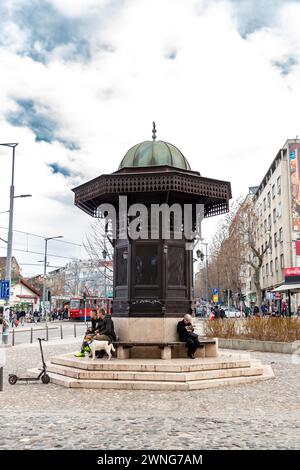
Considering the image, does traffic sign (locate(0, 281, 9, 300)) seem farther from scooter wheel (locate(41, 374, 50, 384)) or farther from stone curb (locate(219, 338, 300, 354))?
scooter wheel (locate(41, 374, 50, 384))

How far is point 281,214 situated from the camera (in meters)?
54.9

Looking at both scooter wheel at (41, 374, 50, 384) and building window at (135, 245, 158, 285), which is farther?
building window at (135, 245, 158, 285)

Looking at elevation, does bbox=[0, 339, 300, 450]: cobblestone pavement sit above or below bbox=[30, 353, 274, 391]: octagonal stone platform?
below

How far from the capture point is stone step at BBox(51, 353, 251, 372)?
1084cm

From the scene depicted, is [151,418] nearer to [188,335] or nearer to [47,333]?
[188,335]

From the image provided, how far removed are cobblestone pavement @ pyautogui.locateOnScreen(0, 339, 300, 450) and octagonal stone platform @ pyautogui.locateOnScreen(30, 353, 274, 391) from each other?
0.29m

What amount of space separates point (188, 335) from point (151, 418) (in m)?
4.84

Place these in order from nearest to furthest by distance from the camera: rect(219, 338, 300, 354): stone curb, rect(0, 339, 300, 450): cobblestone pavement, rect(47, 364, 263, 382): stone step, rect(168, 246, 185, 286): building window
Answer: rect(0, 339, 300, 450): cobblestone pavement → rect(47, 364, 263, 382): stone step → rect(168, 246, 185, 286): building window → rect(219, 338, 300, 354): stone curb

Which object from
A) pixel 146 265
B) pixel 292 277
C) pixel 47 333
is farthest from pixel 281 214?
pixel 146 265

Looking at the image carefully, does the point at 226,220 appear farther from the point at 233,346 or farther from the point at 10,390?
the point at 10,390

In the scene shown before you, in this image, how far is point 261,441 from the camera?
6.10m

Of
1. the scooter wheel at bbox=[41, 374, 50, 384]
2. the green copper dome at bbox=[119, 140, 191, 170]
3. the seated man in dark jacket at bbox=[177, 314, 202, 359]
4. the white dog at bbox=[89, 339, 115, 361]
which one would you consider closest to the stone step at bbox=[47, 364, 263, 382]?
the scooter wheel at bbox=[41, 374, 50, 384]
